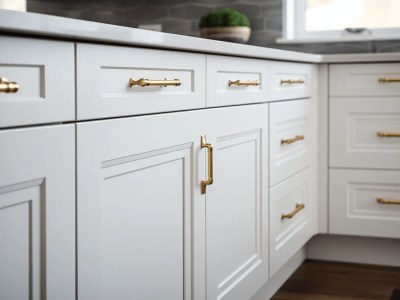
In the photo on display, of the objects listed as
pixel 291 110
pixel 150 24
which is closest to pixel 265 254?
pixel 291 110

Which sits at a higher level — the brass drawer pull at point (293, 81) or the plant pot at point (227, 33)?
the plant pot at point (227, 33)

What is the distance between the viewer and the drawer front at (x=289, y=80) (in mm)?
2352

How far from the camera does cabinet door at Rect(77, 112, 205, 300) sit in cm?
126

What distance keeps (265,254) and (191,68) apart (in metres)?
0.86

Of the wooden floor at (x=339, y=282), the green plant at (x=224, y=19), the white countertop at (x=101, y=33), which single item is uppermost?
the green plant at (x=224, y=19)

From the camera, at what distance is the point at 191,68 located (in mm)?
1673

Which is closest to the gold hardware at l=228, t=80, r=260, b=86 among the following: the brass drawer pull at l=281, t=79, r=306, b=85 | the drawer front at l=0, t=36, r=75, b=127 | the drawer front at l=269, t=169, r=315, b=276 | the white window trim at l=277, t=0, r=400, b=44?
the brass drawer pull at l=281, t=79, r=306, b=85

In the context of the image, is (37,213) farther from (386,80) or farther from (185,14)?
(185,14)

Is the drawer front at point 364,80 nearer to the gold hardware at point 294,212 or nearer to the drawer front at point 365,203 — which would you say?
the drawer front at point 365,203

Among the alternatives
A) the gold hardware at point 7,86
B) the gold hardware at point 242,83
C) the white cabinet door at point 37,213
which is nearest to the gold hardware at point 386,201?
the gold hardware at point 242,83

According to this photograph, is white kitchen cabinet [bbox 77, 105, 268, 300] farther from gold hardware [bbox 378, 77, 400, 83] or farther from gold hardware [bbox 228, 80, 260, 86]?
gold hardware [bbox 378, 77, 400, 83]

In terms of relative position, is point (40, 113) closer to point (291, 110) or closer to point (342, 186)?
point (291, 110)

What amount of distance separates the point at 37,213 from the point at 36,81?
0.22 metres

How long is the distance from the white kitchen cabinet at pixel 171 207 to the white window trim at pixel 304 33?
1256 mm
